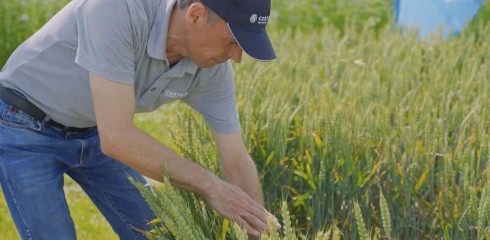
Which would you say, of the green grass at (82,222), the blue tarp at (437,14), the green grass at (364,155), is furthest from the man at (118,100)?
the blue tarp at (437,14)

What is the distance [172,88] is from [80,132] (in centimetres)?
31

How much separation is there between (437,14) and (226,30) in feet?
11.4

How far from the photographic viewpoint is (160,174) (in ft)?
7.34

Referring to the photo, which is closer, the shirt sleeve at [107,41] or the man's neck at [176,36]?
the shirt sleeve at [107,41]

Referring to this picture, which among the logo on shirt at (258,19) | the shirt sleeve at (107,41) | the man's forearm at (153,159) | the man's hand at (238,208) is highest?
the logo on shirt at (258,19)

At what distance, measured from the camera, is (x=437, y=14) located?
539cm

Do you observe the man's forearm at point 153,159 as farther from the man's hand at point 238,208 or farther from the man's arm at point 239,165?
the man's arm at point 239,165

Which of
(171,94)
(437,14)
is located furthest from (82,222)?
(437,14)

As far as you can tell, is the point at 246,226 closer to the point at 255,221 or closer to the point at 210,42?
the point at 255,221

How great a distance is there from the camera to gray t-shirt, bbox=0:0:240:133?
212cm

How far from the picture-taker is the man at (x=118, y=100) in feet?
6.99

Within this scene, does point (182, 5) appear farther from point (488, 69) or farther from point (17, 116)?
point (488, 69)

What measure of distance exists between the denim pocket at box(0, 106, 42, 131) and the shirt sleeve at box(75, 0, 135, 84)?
0.33m

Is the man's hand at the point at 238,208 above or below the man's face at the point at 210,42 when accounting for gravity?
below
